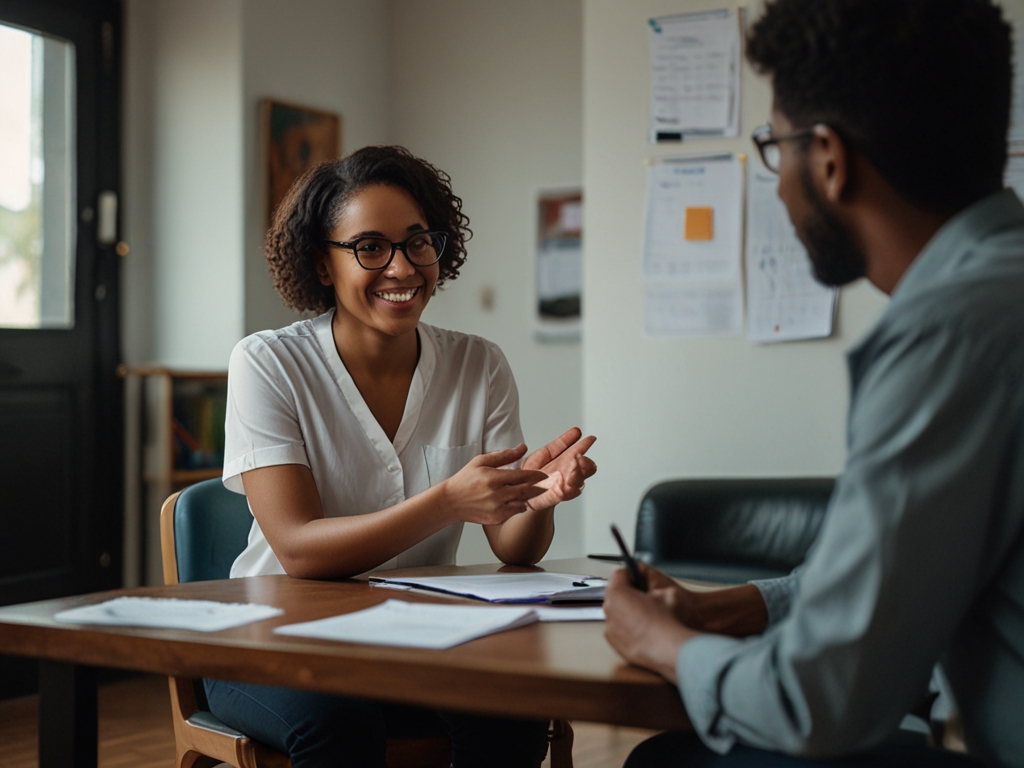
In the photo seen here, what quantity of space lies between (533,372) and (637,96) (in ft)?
5.02

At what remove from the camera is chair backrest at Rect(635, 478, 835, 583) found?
304cm

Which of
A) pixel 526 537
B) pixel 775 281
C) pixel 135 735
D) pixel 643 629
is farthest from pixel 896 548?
pixel 135 735

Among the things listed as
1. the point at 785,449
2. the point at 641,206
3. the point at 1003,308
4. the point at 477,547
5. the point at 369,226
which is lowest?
the point at 477,547

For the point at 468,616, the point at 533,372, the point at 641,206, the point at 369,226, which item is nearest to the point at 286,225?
the point at 369,226

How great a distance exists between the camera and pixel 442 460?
1.92 m

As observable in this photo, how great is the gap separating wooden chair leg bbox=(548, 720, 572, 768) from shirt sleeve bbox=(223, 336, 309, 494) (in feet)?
2.08

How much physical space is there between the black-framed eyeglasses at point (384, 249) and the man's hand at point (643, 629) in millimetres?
997

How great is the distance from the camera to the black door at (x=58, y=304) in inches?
148

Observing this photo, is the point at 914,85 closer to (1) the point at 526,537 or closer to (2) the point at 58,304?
(1) the point at 526,537

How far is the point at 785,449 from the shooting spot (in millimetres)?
3328

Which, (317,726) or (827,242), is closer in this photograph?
(827,242)

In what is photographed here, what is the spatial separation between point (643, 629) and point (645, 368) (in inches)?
97.7

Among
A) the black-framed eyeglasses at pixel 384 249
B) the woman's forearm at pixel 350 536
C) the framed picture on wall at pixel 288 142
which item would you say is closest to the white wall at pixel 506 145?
the framed picture on wall at pixel 288 142

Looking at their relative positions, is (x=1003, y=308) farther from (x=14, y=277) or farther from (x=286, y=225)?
(x=14, y=277)
